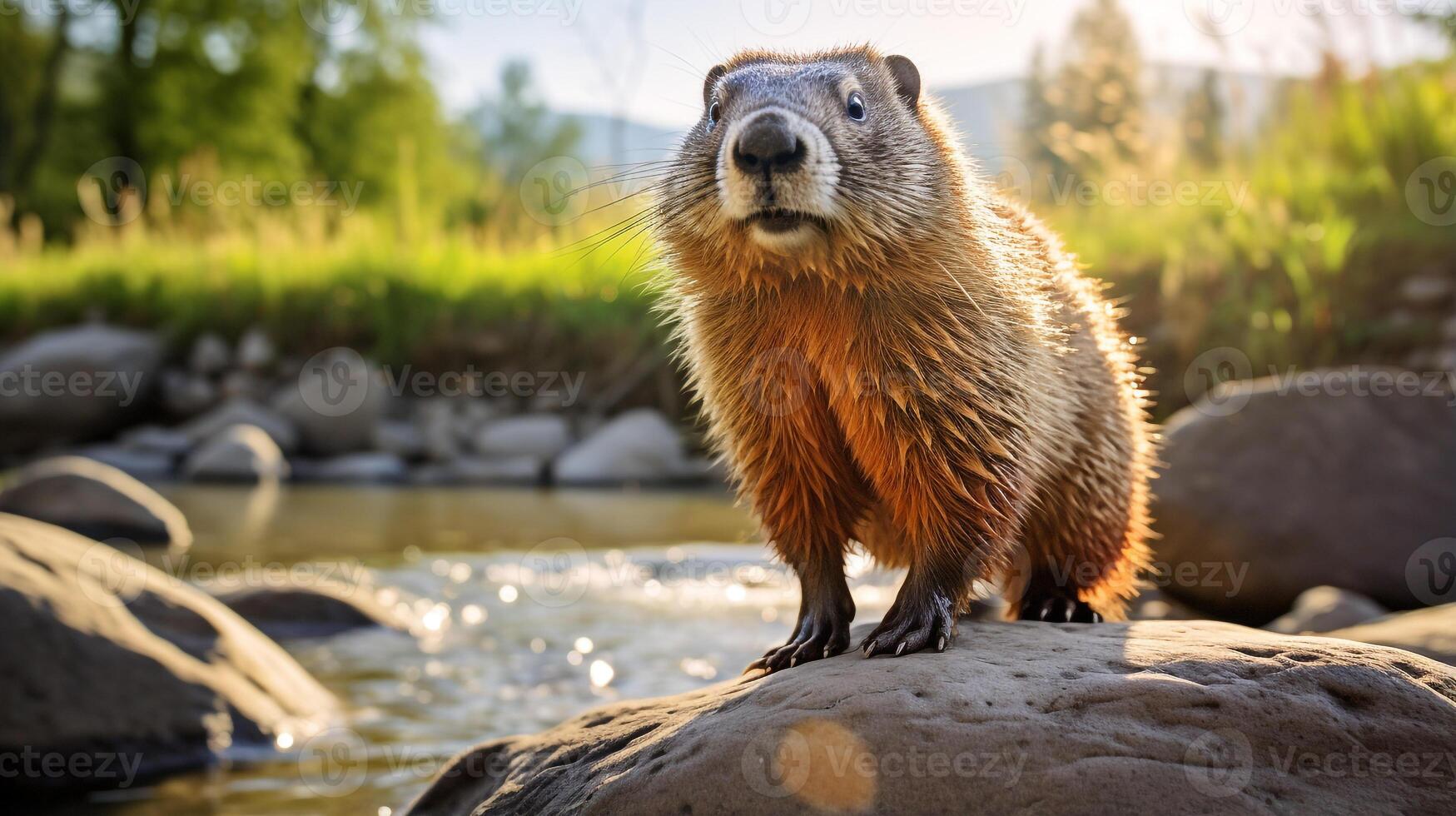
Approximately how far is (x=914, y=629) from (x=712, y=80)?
183cm

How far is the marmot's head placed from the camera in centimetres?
296

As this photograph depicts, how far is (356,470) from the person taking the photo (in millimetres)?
13148

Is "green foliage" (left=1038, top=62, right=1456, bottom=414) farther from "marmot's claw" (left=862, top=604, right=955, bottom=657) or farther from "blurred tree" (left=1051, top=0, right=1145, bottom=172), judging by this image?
"marmot's claw" (left=862, top=604, right=955, bottom=657)

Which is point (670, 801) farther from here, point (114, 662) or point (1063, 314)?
point (114, 662)

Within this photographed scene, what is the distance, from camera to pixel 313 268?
16.3 metres

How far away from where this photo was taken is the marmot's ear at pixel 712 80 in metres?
3.81

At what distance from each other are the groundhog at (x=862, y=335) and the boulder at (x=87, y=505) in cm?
649

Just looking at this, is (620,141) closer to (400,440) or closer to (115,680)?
(400,440)

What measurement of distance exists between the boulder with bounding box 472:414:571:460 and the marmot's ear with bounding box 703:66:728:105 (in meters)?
9.89

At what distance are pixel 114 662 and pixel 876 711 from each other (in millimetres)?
3283

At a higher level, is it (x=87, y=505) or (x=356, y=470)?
(x=87, y=505)

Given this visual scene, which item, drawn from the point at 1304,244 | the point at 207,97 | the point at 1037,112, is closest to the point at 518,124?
the point at 207,97

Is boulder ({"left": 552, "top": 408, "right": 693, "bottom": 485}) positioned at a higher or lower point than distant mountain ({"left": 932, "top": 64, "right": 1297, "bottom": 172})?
lower

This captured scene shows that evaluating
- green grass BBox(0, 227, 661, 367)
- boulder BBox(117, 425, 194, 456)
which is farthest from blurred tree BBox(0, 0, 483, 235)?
boulder BBox(117, 425, 194, 456)
